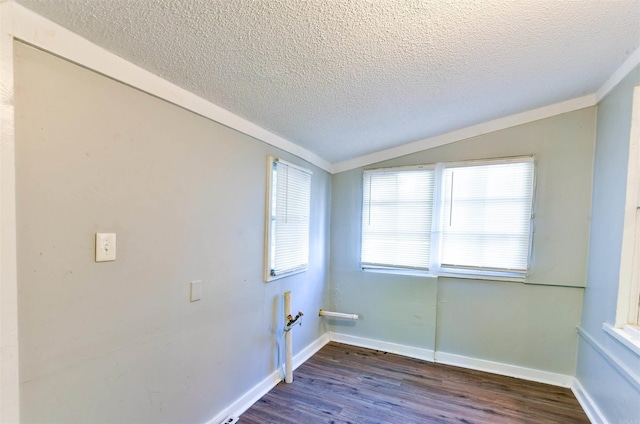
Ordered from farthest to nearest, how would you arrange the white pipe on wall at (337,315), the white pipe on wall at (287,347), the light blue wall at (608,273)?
the white pipe on wall at (337,315)
the white pipe on wall at (287,347)
the light blue wall at (608,273)

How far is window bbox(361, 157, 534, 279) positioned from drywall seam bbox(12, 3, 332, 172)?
185 cm

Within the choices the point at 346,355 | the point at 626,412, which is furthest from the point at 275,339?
the point at 626,412

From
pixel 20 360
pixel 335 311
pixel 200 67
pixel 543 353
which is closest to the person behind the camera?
pixel 20 360

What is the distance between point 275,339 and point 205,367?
771 millimetres

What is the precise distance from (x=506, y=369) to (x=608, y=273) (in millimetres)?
1270

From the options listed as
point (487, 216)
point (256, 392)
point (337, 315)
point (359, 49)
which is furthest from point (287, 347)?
point (359, 49)

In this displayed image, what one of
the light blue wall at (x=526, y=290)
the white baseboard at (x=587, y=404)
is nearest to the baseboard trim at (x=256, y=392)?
the light blue wall at (x=526, y=290)

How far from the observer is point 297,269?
281 centimetres

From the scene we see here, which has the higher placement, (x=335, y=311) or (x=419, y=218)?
(x=419, y=218)

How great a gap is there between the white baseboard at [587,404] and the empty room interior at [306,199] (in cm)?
2

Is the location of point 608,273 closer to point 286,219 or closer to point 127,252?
point 286,219

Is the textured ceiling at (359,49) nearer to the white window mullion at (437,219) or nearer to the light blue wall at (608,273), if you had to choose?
the light blue wall at (608,273)

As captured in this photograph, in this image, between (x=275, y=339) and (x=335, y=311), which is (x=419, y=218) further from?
(x=275, y=339)

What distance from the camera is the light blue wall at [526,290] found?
8.38 ft
